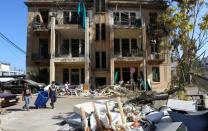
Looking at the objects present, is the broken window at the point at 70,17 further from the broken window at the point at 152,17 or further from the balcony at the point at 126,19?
the broken window at the point at 152,17

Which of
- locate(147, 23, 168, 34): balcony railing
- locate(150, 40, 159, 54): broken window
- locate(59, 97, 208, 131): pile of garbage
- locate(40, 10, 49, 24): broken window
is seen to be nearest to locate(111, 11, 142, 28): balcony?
locate(147, 23, 168, 34): balcony railing

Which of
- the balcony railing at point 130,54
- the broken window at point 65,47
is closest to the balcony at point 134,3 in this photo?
the balcony railing at point 130,54

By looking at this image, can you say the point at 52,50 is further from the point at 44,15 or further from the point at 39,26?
the point at 44,15

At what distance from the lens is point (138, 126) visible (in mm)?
12297

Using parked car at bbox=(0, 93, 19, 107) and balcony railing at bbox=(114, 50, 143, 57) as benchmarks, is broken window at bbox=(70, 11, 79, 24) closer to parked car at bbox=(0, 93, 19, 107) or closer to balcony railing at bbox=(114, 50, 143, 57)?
balcony railing at bbox=(114, 50, 143, 57)

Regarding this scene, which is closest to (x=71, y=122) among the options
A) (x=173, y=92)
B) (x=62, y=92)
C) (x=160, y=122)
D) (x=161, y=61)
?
(x=160, y=122)

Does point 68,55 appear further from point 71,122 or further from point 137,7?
point 71,122

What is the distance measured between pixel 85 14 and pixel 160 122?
1137 inches

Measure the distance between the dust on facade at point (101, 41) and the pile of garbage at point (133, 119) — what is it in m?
25.0

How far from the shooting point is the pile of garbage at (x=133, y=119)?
10.8m

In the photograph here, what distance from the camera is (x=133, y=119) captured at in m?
13.1

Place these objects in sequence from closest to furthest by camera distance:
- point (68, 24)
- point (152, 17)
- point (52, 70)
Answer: point (52, 70), point (68, 24), point (152, 17)

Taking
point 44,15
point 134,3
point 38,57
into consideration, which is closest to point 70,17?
point 44,15

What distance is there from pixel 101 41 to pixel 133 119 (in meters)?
28.4
